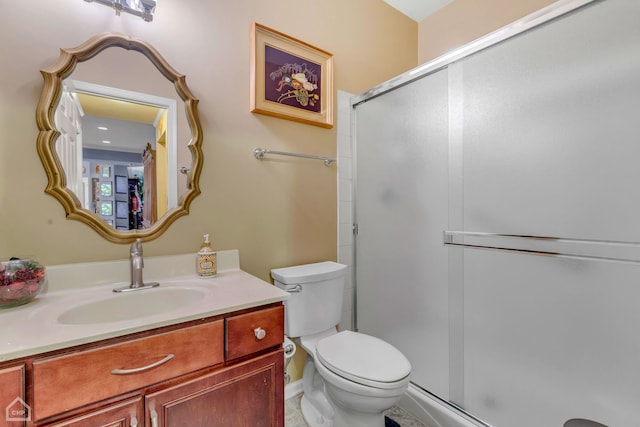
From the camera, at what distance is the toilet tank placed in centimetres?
150

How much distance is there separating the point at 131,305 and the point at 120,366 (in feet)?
1.22

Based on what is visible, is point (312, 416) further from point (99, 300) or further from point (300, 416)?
point (99, 300)

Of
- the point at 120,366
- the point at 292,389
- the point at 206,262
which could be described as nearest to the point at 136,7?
the point at 206,262

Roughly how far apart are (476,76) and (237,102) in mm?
1190

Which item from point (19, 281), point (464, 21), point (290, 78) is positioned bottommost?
point (19, 281)

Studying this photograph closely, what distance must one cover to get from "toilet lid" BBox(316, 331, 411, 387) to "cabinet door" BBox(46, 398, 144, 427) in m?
0.72

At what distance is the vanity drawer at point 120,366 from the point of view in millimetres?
700

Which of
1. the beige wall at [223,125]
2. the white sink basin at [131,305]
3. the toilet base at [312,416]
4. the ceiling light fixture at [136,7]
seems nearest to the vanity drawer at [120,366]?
the white sink basin at [131,305]

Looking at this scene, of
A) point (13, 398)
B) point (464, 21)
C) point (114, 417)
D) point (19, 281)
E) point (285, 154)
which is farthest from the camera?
point (464, 21)

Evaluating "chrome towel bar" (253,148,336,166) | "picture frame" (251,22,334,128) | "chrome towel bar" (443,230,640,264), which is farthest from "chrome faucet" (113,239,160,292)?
"chrome towel bar" (443,230,640,264)

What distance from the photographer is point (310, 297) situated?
5.00 feet

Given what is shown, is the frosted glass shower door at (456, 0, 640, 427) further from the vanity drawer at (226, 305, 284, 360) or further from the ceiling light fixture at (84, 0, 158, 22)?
the ceiling light fixture at (84, 0, 158, 22)

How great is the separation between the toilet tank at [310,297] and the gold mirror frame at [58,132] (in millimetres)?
623

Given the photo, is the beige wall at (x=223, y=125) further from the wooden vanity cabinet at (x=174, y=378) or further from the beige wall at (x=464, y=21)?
the wooden vanity cabinet at (x=174, y=378)
